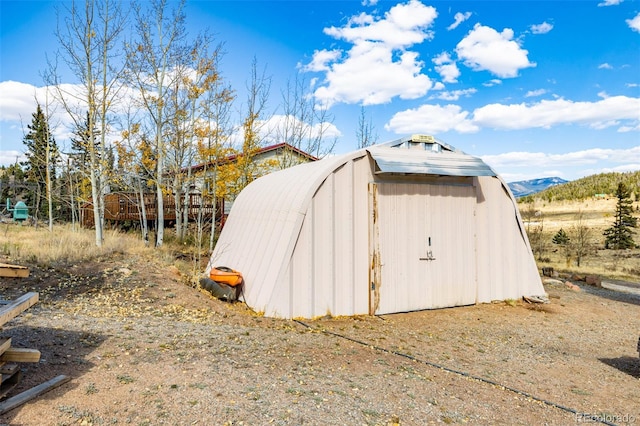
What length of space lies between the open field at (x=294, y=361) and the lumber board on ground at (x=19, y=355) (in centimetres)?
23

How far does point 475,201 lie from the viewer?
8734 millimetres

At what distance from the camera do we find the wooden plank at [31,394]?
2904 millimetres

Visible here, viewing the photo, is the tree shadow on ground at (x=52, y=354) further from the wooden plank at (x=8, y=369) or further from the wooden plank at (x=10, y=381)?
the wooden plank at (x=8, y=369)

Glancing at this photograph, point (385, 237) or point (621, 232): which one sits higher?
point (385, 237)

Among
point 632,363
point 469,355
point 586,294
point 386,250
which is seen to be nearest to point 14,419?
point 469,355

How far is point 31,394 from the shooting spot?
3102mm

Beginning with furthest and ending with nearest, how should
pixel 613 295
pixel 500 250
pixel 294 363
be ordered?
pixel 613 295
pixel 500 250
pixel 294 363

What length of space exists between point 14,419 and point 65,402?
0.35 meters

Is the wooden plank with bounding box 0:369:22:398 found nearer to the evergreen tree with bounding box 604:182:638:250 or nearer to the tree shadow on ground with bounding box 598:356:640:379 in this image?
the tree shadow on ground with bounding box 598:356:640:379

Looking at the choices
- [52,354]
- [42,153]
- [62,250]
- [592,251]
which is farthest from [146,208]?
[592,251]

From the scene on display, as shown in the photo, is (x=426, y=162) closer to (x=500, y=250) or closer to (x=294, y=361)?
(x=500, y=250)

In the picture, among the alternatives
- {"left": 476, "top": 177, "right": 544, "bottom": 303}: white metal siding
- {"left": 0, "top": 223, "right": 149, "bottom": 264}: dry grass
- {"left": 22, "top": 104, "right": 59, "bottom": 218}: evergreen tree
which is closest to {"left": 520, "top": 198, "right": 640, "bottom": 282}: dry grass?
{"left": 476, "top": 177, "right": 544, "bottom": 303}: white metal siding

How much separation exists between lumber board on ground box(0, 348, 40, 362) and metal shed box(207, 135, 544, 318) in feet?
12.1

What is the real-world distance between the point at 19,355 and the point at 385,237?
5932 mm
